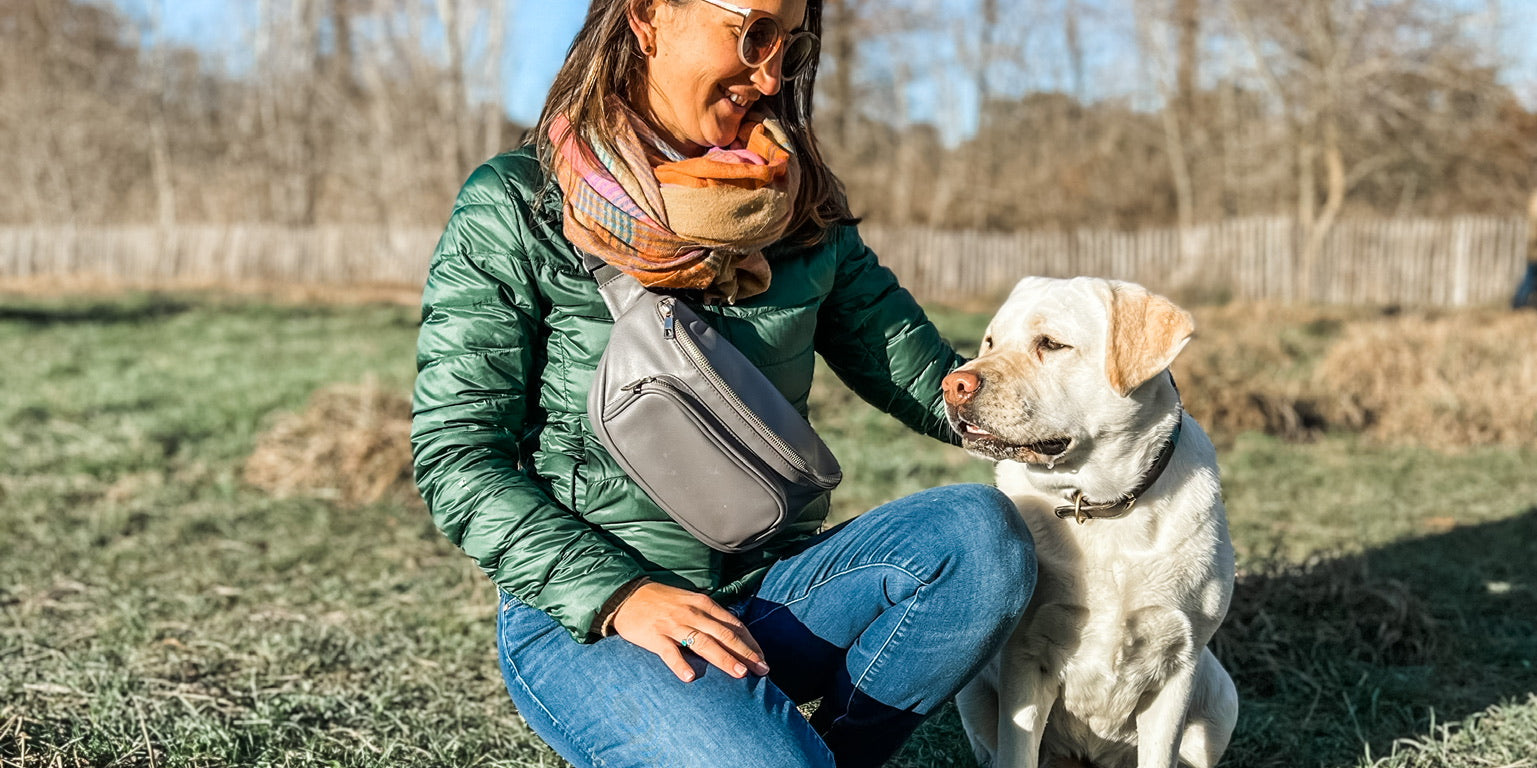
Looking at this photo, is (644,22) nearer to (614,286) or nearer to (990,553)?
(614,286)

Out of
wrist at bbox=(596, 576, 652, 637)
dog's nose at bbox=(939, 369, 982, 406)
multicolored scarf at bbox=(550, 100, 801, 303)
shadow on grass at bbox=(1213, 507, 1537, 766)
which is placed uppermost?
multicolored scarf at bbox=(550, 100, 801, 303)

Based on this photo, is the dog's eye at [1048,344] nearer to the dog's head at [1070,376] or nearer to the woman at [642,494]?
the dog's head at [1070,376]

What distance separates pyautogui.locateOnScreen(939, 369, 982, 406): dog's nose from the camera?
83.4 inches

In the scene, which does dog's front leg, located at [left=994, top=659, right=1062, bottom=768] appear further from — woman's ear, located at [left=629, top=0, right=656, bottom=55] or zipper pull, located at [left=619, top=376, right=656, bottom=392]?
woman's ear, located at [left=629, top=0, right=656, bottom=55]

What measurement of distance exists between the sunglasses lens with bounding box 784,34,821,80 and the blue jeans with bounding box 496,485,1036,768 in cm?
85

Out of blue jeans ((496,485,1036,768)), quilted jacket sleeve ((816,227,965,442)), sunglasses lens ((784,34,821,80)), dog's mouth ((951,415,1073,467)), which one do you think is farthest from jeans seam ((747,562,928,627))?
sunglasses lens ((784,34,821,80))

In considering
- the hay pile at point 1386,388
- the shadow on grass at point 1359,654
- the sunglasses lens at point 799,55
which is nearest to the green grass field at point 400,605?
the shadow on grass at point 1359,654

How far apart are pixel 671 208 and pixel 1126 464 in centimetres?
95

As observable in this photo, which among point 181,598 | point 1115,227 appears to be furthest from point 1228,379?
point 1115,227

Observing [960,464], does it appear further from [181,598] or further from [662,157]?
[662,157]

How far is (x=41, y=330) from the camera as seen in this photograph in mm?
12008

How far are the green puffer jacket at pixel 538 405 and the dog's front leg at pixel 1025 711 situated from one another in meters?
0.49

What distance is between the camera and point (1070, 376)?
220 centimetres

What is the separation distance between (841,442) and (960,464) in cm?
68
